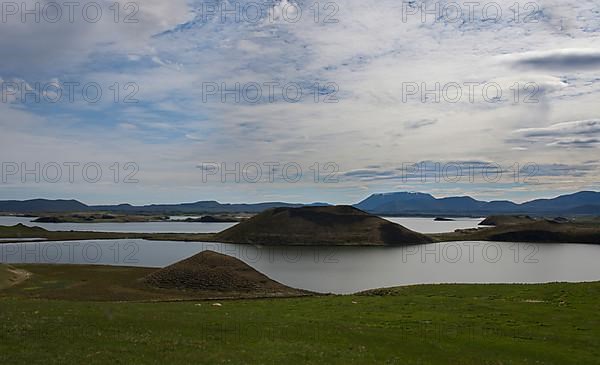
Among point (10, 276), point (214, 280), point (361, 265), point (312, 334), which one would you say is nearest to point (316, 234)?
point (361, 265)

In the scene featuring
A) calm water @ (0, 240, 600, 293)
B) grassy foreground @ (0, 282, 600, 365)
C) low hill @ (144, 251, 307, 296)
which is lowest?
calm water @ (0, 240, 600, 293)

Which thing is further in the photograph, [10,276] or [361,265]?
[361,265]

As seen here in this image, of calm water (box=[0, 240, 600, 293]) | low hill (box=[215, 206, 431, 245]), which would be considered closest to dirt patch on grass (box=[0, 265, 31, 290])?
calm water (box=[0, 240, 600, 293])

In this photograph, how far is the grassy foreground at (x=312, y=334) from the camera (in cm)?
2219

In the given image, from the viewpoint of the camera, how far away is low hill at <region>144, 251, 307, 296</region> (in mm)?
68394

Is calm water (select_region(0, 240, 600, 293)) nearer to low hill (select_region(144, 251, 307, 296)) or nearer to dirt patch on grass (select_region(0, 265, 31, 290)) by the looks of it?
low hill (select_region(144, 251, 307, 296))

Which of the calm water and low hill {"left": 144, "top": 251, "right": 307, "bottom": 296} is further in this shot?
the calm water

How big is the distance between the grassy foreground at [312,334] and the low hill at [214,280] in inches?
1042

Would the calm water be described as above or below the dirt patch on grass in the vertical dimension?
below

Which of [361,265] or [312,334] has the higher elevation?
[312,334]

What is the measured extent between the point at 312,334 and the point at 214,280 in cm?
4434

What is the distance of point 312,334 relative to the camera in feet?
93.8

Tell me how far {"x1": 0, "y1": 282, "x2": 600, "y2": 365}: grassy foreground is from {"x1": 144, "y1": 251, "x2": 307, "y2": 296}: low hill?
2647cm

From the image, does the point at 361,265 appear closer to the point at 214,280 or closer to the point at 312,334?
the point at 214,280
